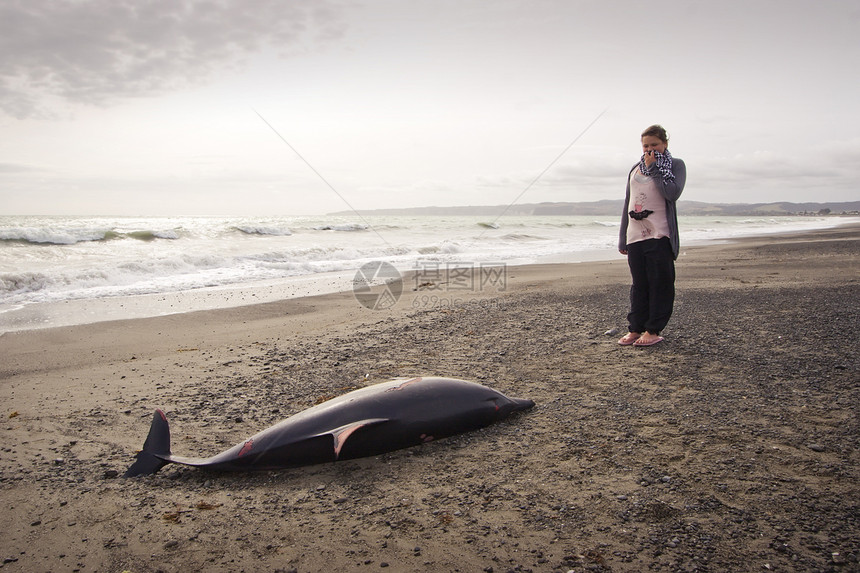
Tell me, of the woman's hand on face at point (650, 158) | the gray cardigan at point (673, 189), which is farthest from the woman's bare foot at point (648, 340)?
the woman's hand on face at point (650, 158)

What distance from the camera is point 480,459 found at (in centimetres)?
334

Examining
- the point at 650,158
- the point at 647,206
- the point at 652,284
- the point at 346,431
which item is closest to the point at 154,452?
the point at 346,431

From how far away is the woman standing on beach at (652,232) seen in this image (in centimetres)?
534

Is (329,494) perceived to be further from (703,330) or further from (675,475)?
(703,330)

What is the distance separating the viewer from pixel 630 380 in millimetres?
4605

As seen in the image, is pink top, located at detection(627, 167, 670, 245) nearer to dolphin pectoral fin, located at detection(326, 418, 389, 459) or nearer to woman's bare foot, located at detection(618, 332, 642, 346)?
woman's bare foot, located at detection(618, 332, 642, 346)

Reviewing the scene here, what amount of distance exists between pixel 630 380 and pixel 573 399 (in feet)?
2.25

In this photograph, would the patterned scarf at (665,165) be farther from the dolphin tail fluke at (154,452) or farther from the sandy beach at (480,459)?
the dolphin tail fluke at (154,452)

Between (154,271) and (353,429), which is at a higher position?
(154,271)

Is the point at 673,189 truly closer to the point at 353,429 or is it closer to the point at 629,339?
the point at 629,339

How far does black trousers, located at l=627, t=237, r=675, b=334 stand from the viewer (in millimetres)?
5492

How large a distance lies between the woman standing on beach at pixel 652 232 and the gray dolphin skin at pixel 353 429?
263cm

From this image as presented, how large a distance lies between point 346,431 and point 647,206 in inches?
154

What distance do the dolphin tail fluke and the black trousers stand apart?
447 centimetres
